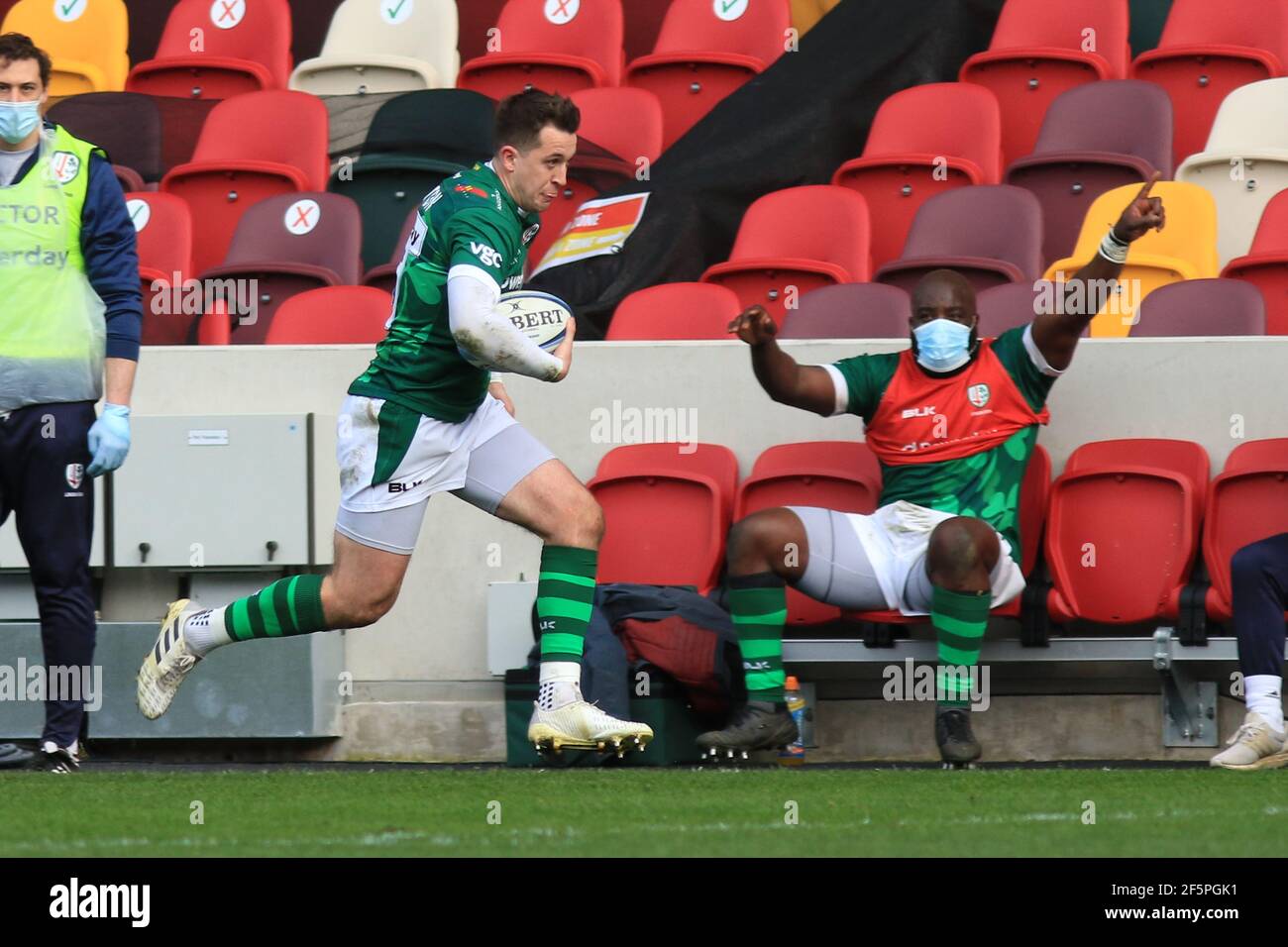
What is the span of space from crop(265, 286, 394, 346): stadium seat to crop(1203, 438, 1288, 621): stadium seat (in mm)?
2965

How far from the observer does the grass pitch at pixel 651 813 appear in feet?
12.7

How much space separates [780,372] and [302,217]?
2888mm

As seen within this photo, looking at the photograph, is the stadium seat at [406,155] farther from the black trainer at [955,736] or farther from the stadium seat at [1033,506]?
the black trainer at [955,736]

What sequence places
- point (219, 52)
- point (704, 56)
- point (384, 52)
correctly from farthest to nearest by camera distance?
1. point (219, 52)
2. point (384, 52)
3. point (704, 56)

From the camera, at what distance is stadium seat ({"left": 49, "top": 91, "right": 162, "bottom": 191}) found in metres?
9.40

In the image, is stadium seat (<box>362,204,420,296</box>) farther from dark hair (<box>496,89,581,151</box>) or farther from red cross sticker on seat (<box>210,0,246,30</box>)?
red cross sticker on seat (<box>210,0,246,30</box>)

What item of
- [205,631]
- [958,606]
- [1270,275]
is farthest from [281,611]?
[1270,275]

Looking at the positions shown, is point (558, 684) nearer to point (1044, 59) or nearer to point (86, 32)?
point (1044, 59)

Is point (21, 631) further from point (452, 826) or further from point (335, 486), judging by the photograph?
point (452, 826)

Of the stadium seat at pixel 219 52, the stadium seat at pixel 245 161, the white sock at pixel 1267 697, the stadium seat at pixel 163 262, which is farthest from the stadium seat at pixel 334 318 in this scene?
the white sock at pixel 1267 697

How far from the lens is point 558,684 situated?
5215 mm

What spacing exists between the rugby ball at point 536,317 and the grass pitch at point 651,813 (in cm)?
110
